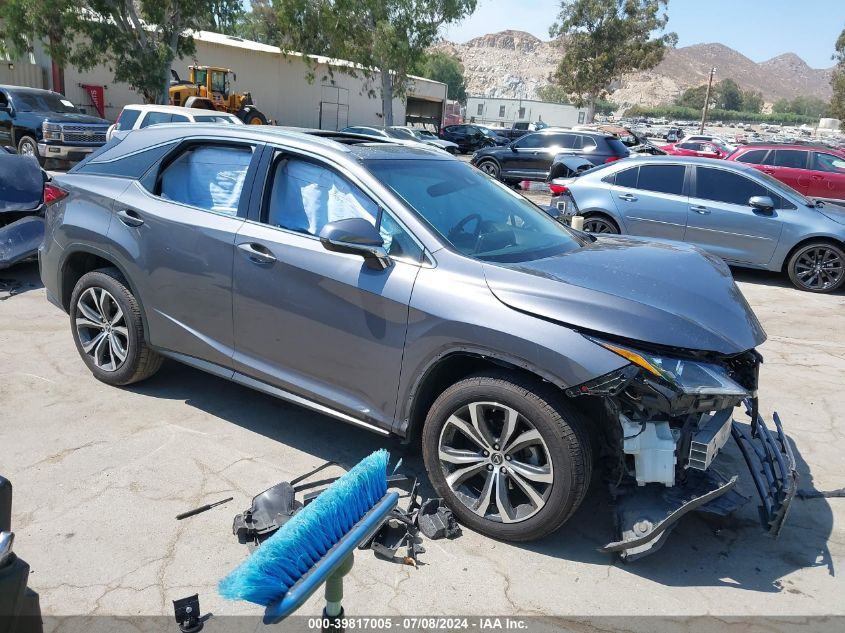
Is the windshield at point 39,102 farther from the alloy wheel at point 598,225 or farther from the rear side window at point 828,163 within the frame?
the rear side window at point 828,163

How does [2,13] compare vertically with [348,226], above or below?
above

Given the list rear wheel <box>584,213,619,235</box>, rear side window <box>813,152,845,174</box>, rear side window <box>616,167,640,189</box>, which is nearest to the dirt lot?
rear wheel <box>584,213,619,235</box>

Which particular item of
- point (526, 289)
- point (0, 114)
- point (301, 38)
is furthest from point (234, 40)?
point (526, 289)

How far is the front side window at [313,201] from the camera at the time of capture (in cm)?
360

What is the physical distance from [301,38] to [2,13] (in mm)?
12031

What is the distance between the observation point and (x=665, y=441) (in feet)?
9.69

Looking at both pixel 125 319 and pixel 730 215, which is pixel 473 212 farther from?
pixel 730 215

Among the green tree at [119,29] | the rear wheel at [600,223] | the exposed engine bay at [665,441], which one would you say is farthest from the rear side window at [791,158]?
the green tree at [119,29]

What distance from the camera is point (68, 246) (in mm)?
4695

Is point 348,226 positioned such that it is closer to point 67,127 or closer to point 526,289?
point 526,289

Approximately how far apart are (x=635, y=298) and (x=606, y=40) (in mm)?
40729

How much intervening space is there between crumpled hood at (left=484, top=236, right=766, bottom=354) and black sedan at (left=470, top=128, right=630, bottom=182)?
15.0 metres

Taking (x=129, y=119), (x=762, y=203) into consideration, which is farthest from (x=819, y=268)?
A: (x=129, y=119)

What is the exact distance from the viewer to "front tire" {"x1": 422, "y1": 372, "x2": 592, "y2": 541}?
297 cm
